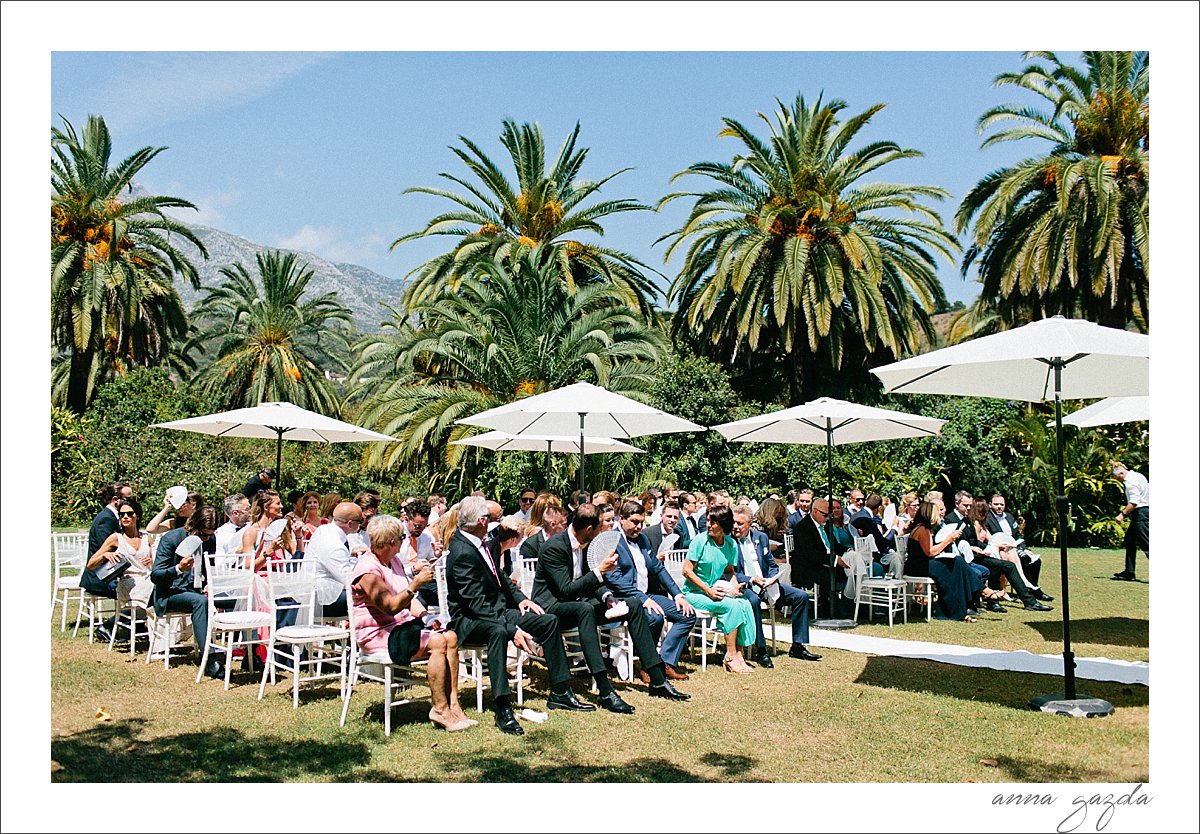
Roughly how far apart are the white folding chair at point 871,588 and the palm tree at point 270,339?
989 inches

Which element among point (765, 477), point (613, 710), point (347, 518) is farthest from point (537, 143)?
point (613, 710)

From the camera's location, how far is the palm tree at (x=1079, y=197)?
21844 mm

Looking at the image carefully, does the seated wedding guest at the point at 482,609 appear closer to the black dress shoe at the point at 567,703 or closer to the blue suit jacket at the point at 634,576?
the black dress shoe at the point at 567,703

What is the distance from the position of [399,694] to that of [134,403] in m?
19.2

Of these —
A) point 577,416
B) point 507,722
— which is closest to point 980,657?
point 507,722

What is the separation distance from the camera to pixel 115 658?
29.7ft

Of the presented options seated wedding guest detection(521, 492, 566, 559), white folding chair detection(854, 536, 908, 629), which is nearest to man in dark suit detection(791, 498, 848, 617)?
white folding chair detection(854, 536, 908, 629)

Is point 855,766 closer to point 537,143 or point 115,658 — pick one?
point 115,658

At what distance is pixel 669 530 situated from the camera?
1121cm

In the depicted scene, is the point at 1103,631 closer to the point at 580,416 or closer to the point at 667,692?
the point at 667,692

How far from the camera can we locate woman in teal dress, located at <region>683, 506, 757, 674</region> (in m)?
8.85

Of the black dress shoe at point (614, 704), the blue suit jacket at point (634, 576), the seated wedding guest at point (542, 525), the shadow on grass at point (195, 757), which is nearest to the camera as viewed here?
the shadow on grass at point (195, 757)

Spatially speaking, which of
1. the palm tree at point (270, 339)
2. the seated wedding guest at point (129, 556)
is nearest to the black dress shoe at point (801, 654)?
the seated wedding guest at point (129, 556)

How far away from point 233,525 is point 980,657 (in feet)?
23.1
